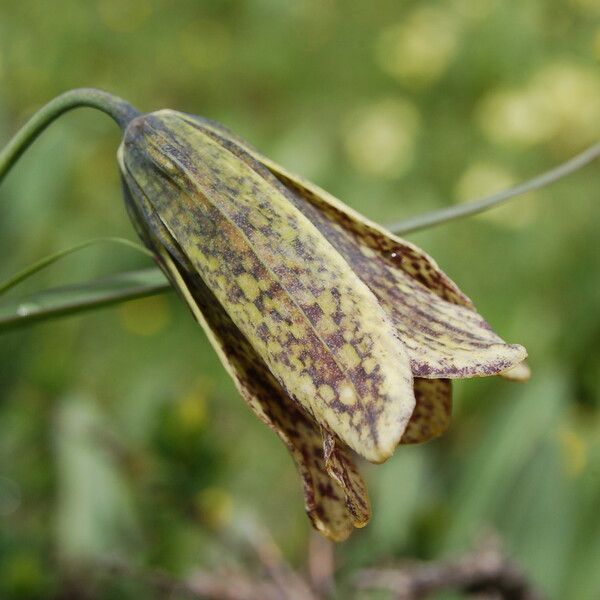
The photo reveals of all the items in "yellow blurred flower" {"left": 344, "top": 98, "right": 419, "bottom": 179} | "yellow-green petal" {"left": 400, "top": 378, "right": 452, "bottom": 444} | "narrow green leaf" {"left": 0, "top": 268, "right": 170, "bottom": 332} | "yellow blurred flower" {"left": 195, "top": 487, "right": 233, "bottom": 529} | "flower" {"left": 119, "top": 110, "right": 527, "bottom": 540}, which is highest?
"flower" {"left": 119, "top": 110, "right": 527, "bottom": 540}

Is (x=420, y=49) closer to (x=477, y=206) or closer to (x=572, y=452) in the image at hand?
(x=572, y=452)

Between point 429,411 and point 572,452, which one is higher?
point 429,411

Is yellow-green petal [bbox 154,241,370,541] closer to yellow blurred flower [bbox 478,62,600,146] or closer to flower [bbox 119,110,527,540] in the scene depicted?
flower [bbox 119,110,527,540]

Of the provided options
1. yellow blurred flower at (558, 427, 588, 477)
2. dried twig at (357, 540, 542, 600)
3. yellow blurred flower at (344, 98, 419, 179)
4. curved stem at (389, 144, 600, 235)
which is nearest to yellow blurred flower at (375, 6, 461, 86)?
yellow blurred flower at (344, 98, 419, 179)

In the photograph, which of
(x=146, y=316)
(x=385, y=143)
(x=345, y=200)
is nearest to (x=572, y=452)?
(x=345, y=200)

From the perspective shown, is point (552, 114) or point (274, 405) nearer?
point (274, 405)

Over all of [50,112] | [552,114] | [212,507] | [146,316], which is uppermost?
[50,112]

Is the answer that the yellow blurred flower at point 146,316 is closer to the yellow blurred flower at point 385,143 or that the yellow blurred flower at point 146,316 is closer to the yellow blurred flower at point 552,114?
the yellow blurred flower at point 385,143
